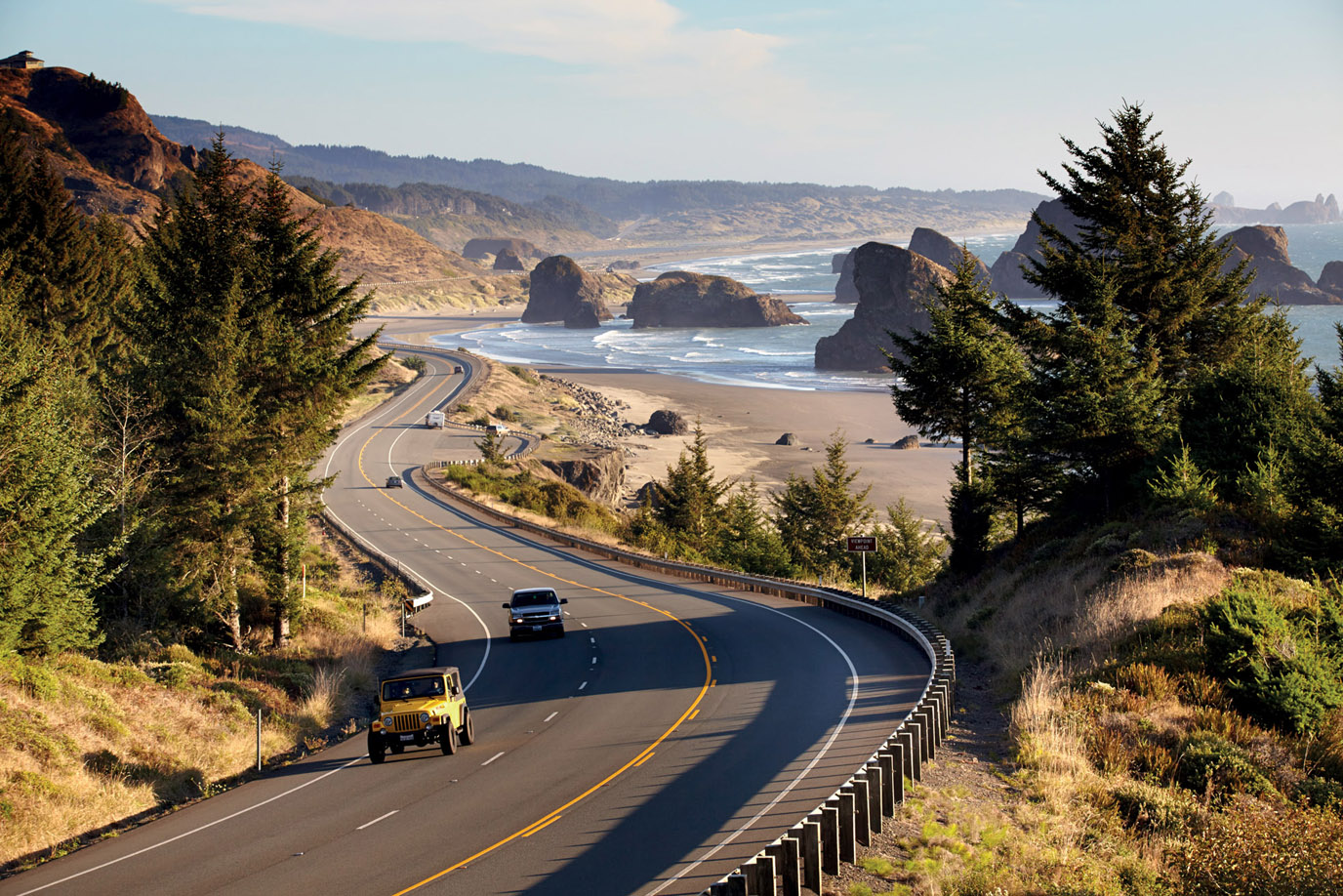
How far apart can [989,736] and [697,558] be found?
3355 centimetres

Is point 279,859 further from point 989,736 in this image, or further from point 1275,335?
point 1275,335

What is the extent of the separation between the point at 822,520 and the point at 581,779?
3424 centimetres

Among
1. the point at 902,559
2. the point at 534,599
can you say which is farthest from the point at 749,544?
A: the point at 534,599

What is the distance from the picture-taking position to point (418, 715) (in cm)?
1850

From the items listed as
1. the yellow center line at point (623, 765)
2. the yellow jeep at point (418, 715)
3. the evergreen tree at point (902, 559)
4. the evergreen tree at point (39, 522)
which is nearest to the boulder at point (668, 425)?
the yellow center line at point (623, 765)

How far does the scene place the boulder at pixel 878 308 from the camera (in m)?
133

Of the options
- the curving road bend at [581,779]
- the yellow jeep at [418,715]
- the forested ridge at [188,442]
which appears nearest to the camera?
the curving road bend at [581,779]

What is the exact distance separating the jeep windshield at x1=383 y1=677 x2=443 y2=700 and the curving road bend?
3.88ft

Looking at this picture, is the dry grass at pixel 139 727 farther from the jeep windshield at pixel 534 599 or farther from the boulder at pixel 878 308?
the boulder at pixel 878 308

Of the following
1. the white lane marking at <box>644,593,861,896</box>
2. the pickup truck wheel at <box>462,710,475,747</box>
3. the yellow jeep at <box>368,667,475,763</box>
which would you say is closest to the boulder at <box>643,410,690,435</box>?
the white lane marking at <box>644,593,861,896</box>

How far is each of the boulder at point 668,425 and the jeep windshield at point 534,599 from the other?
5833cm

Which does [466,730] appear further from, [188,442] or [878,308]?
[878,308]

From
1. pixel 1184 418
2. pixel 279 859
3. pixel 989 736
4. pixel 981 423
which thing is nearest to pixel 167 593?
pixel 279 859

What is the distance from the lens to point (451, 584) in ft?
137
